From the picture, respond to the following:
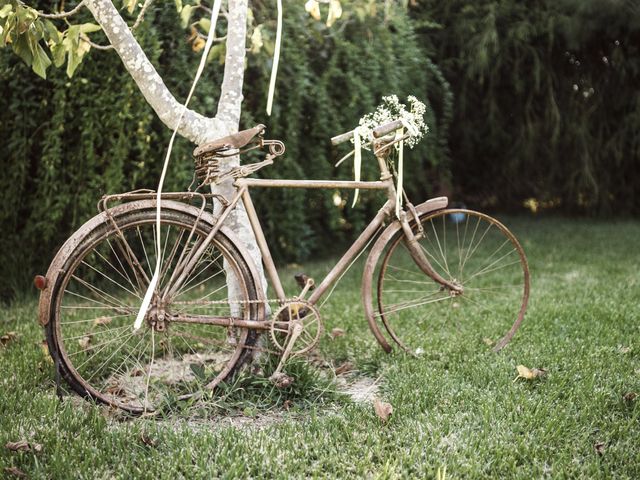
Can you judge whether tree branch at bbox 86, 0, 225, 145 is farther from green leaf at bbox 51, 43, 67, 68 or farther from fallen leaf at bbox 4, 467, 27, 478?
fallen leaf at bbox 4, 467, 27, 478

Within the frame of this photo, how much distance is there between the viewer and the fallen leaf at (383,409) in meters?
2.57

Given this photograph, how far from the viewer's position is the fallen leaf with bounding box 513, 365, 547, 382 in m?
2.93

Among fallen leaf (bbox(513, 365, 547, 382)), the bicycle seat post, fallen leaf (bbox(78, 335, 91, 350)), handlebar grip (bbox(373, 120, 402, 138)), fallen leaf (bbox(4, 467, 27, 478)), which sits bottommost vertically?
fallen leaf (bbox(4, 467, 27, 478))

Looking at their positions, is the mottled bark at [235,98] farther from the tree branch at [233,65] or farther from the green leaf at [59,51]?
the green leaf at [59,51]

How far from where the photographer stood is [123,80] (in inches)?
173

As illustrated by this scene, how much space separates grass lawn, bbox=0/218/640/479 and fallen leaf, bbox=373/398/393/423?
0.11ft

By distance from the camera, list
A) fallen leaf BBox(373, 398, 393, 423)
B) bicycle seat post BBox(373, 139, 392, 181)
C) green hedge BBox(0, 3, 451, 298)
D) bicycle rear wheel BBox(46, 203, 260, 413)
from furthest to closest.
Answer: green hedge BBox(0, 3, 451, 298), bicycle seat post BBox(373, 139, 392, 181), bicycle rear wheel BBox(46, 203, 260, 413), fallen leaf BBox(373, 398, 393, 423)

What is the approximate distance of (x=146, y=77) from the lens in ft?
9.84

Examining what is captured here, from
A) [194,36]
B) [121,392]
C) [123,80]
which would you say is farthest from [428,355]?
[123,80]

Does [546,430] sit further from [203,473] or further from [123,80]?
[123,80]

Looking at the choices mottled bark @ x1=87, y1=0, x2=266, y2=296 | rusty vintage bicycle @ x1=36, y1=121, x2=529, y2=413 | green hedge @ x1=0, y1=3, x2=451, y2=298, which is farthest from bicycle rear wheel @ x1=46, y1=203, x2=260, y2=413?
green hedge @ x1=0, y1=3, x2=451, y2=298

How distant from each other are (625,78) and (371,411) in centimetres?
613

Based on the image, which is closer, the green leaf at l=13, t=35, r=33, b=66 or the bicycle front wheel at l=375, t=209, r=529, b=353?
the green leaf at l=13, t=35, r=33, b=66

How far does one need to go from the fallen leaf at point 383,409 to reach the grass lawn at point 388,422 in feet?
0.11
